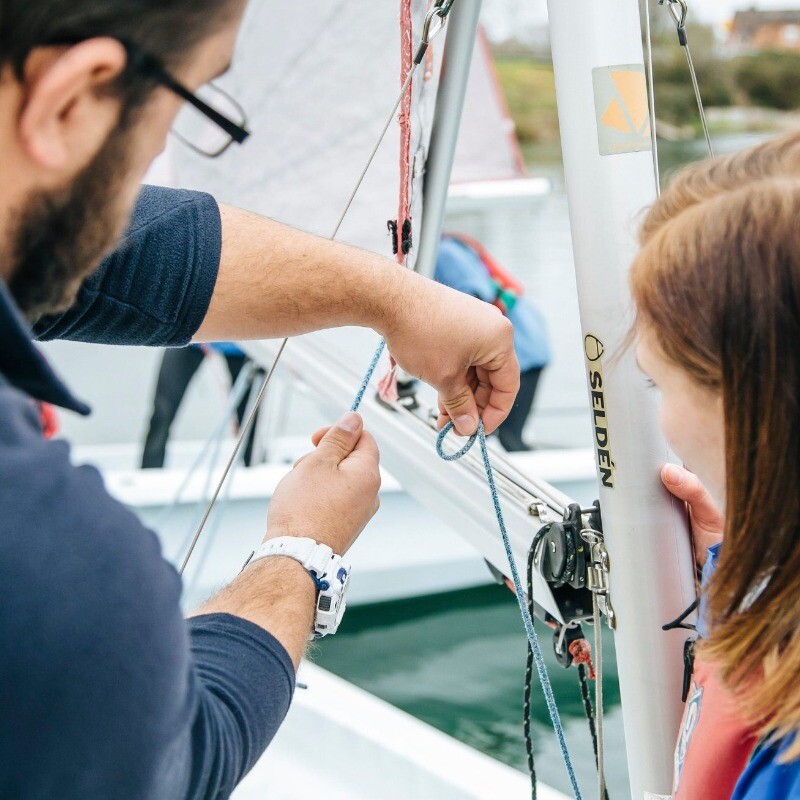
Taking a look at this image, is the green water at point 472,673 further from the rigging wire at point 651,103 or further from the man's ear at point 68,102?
the man's ear at point 68,102

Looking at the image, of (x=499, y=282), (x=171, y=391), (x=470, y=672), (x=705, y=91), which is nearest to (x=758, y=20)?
(x=705, y=91)

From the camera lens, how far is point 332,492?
70cm

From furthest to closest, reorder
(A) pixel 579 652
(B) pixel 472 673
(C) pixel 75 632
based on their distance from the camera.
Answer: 1. (B) pixel 472 673
2. (A) pixel 579 652
3. (C) pixel 75 632

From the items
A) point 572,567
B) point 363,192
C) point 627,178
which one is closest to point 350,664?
point 363,192

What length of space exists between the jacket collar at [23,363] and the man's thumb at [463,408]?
0.43 metres

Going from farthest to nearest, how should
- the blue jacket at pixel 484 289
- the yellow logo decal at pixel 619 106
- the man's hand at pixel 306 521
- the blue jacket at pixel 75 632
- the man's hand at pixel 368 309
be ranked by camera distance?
1. the blue jacket at pixel 484 289
2. the man's hand at pixel 368 309
3. the yellow logo decal at pixel 619 106
4. the man's hand at pixel 306 521
5. the blue jacket at pixel 75 632

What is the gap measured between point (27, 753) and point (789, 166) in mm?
460

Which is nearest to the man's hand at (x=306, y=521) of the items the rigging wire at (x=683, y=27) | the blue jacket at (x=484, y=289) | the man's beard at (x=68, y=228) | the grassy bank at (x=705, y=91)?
Answer: the man's beard at (x=68, y=228)

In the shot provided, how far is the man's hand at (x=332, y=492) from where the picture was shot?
672mm

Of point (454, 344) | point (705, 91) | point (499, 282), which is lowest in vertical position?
point (705, 91)

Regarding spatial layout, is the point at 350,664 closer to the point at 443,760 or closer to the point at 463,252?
the point at 443,760

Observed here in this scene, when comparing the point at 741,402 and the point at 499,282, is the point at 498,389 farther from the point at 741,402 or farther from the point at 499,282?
the point at 499,282

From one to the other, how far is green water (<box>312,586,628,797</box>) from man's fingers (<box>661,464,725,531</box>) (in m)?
1.10

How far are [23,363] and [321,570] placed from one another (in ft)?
0.88
